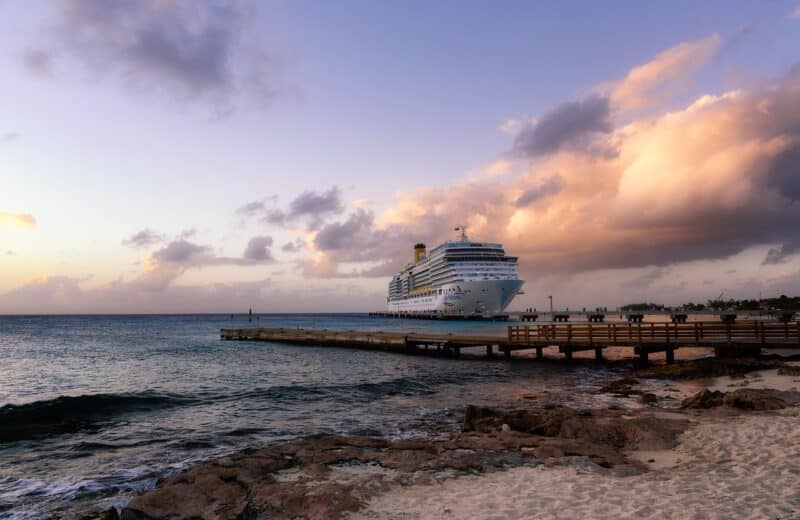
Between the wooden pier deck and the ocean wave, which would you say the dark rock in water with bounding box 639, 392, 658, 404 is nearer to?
the wooden pier deck

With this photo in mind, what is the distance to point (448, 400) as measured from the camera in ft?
64.3

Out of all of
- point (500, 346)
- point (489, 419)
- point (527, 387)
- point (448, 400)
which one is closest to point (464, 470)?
point (489, 419)

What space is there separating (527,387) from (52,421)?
1863cm

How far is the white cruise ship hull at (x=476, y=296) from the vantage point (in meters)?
100

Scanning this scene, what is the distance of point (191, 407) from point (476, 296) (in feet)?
286

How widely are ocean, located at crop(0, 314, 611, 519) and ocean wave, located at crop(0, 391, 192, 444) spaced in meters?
0.06

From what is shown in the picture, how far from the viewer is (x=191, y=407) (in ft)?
63.1

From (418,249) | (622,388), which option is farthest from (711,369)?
(418,249)

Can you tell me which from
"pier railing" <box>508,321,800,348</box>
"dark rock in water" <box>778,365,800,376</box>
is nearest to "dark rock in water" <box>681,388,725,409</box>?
"dark rock in water" <box>778,365,800,376</box>

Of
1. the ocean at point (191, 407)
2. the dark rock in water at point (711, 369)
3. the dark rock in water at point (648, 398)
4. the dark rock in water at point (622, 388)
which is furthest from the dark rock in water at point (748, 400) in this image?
the dark rock in water at point (711, 369)

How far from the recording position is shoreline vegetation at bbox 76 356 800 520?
744 cm

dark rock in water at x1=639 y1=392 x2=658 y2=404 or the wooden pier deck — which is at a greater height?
the wooden pier deck

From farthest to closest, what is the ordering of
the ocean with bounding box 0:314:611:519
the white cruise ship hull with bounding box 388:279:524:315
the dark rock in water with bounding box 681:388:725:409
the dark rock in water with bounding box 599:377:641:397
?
1. the white cruise ship hull with bounding box 388:279:524:315
2. the dark rock in water with bounding box 599:377:641:397
3. the dark rock in water with bounding box 681:388:725:409
4. the ocean with bounding box 0:314:611:519

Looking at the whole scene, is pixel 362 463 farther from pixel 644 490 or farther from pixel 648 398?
pixel 648 398
